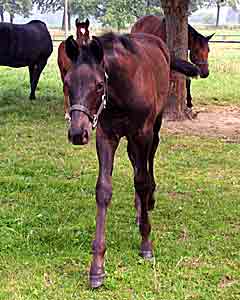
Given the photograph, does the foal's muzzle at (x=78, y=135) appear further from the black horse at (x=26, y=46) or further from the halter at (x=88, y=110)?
the black horse at (x=26, y=46)

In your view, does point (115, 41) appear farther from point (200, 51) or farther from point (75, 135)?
point (200, 51)

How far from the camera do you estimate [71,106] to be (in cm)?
317

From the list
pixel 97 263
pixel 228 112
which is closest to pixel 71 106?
pixel 97 263

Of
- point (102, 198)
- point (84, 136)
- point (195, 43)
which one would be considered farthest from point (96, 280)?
point (195, 43)

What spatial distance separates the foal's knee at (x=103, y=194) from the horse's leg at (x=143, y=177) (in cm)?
33

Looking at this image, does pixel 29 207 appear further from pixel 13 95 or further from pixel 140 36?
pixel 13 95

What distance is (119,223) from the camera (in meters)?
4.68

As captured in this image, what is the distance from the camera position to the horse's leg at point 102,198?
3619 mm

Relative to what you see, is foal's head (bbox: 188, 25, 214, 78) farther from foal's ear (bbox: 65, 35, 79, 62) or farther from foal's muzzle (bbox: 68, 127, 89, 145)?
foal's muzzle (bbox: 68, 127, 89, 145)

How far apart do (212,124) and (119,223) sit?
16.1ft

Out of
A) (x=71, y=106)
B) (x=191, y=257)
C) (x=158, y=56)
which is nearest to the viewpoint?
(x=71, y=106)

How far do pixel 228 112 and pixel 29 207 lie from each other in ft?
19.6

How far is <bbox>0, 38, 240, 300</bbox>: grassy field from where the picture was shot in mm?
3625

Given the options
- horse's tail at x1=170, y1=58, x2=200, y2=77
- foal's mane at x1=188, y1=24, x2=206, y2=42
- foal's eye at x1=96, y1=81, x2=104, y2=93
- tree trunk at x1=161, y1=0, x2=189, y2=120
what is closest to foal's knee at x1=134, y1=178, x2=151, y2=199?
foal's eye at x1=96, y1=81, x2=104, y2=93
